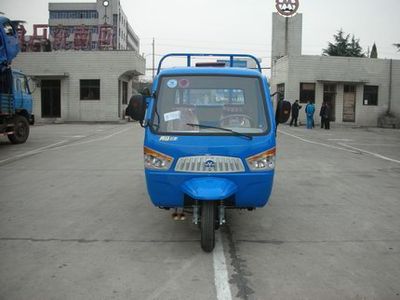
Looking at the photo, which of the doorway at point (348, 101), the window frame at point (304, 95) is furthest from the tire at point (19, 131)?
the doorway at point (348, 101)

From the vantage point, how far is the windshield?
5992 millimetres

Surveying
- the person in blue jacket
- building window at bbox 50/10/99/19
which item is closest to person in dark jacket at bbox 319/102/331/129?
the person in blue jacket

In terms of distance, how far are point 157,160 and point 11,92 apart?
13489 mm

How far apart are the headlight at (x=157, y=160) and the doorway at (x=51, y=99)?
3237 cm

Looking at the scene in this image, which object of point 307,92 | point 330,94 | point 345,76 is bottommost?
Answer: point 330,94

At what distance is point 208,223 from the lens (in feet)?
17.4

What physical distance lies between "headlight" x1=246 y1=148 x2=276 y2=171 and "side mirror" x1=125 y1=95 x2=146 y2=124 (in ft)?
5.15

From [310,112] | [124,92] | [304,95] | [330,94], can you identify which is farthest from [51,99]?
[330,94]

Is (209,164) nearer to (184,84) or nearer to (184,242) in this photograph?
(184,242)

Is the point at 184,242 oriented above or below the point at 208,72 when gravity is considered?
below

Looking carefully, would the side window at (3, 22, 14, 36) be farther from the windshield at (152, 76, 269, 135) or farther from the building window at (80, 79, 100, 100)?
the building window at (80, 79, 100, 100)

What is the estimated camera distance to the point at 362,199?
27.6 feet

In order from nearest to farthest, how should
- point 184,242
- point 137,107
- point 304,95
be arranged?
point 184,242
point 137,107
point 304,95

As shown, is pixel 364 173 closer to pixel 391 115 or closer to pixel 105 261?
pixel 105 261
